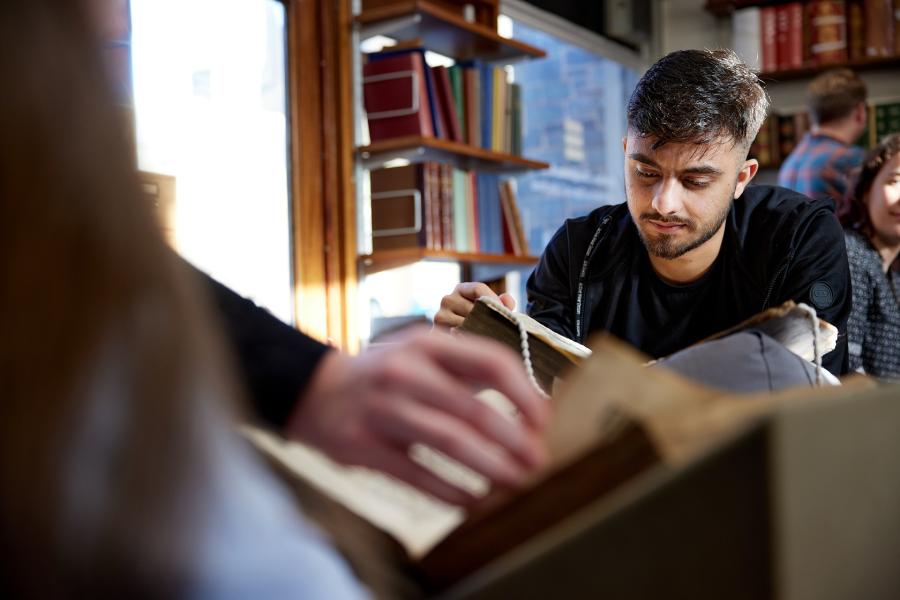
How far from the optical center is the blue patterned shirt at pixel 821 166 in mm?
3598

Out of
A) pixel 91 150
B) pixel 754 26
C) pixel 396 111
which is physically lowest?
pixel 91 150

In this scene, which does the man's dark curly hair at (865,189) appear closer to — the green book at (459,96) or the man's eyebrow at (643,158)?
the green book at (459,96)

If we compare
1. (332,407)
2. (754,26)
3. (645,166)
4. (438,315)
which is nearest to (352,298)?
(645,166)

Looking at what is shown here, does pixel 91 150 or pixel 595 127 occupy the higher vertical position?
pixel 595 127

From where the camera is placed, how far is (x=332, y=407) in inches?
18.8

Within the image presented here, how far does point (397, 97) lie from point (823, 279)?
190 cm

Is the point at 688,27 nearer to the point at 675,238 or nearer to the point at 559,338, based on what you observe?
the point at 675,238

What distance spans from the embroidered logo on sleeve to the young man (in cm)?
6

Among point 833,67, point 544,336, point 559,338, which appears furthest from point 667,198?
point 833,67

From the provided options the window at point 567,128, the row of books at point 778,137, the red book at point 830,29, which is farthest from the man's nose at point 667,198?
the red book at point 830,29

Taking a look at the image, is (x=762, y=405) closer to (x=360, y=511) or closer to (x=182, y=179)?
(x=360, y=511)

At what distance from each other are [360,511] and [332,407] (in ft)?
0.19

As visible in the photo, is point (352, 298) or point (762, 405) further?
point (352, 298)

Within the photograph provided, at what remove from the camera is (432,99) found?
331cm
